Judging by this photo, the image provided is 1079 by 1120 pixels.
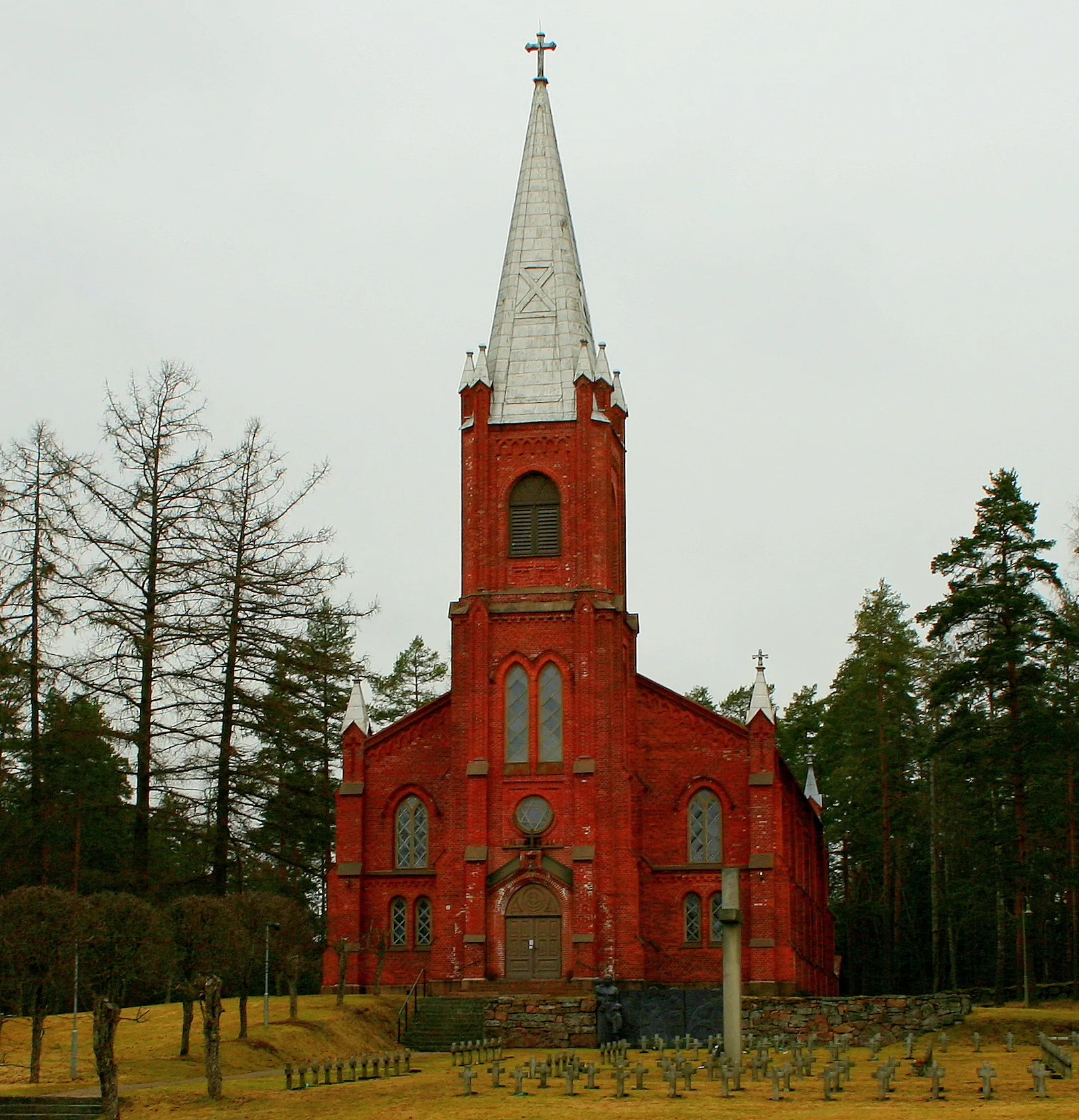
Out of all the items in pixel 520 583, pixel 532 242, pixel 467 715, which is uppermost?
pixel 532 242

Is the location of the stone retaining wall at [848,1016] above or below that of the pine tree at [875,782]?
below

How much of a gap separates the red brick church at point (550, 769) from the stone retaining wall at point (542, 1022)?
8.47 feet

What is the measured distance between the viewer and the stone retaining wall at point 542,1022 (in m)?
41.0

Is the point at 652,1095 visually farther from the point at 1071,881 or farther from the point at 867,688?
the point at 867,688

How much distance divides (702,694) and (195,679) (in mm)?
55674

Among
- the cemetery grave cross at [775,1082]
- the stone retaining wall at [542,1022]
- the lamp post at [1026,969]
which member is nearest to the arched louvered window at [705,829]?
the stone retaining wall at [542,1022]

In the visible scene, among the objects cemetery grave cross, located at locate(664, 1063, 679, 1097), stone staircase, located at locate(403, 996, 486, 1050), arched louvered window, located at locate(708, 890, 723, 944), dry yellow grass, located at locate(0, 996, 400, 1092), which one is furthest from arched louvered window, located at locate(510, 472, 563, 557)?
cemetery grave cross, located at locate(664, 1063, 679, 1097)

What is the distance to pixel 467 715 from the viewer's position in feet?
152

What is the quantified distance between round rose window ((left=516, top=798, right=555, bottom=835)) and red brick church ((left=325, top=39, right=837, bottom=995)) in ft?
0.14

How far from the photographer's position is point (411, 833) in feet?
160

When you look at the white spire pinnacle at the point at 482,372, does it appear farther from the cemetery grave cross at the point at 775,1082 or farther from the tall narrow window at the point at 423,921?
the cemetery grave cross at the point at 775,1082

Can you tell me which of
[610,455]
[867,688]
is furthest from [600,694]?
[867,688]

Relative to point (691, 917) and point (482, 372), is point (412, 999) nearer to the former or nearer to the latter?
point (691, 917)

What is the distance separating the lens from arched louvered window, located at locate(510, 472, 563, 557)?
47.6 metres
